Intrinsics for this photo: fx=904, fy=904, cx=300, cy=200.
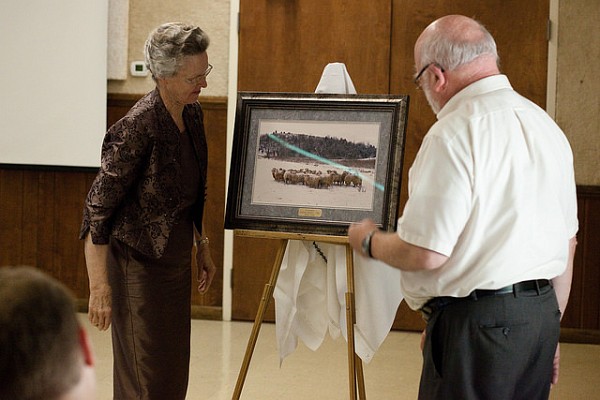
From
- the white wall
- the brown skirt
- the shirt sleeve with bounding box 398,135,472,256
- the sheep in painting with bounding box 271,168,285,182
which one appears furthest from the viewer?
the white wall

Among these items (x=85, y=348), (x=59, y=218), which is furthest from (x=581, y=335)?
(x=85, y=348)

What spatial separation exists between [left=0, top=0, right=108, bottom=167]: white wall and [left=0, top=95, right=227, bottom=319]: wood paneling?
0.49 feet

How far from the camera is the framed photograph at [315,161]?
137 inches

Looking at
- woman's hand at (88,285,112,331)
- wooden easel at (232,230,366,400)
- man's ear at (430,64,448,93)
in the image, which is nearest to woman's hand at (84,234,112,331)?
woman's hand at (88,285,112,331)

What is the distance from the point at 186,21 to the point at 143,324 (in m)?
3.37

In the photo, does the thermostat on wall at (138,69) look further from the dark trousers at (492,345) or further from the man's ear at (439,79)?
the dark trousers at (492,345)

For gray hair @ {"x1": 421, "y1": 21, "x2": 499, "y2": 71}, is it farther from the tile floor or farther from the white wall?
the white wall

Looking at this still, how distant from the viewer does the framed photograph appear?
137 inches

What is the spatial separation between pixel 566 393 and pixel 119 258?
2651 mm

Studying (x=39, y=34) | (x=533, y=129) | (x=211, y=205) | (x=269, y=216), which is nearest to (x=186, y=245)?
(x=269, y=216)

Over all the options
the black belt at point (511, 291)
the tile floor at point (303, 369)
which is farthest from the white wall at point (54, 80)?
the black belt at point (511, 291)

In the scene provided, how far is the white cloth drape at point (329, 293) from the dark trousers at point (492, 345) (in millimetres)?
1113

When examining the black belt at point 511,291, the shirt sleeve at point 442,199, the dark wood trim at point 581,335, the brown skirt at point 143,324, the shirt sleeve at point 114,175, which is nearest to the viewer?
the shirt sleeve at point 442,199

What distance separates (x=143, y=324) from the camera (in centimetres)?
299
